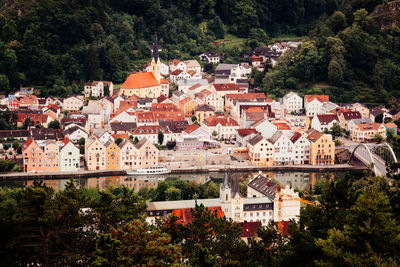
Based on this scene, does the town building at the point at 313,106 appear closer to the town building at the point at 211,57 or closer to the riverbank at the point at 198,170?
the riverbank at the point at 198,170

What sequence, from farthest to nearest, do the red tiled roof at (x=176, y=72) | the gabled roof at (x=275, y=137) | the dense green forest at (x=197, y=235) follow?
the red tiled roof at (x=176, y=72) → the gabled roof at (x=275, y=137) → the dense green forest at (x=197, y=235)

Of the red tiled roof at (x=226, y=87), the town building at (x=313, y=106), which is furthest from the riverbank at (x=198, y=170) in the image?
the red tiled roof at (x=226, y=87)

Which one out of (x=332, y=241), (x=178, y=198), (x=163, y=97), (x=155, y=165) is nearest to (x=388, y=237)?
(x=332, y=241)

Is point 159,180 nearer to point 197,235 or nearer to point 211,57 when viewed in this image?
point 197,235

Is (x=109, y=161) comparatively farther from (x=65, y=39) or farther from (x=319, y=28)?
(x=319, y=28)

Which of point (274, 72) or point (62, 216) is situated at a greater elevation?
point (274, 72)

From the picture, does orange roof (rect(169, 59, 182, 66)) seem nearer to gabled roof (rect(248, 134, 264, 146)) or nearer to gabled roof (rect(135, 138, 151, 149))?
gabled roof (rect(248, 134, 264, 146))

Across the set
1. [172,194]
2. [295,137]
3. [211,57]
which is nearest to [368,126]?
[295,137]
